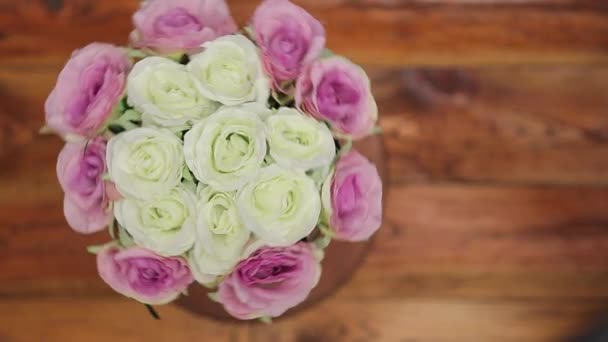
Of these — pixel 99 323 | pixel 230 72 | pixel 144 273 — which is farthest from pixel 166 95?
pixel 99 323

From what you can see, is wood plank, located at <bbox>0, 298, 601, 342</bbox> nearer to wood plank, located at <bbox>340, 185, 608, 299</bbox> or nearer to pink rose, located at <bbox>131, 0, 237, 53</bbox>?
wood plank, located at <bbox>340, 185, 608, 299</bbox>

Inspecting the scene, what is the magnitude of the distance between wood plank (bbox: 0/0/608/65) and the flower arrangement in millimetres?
457

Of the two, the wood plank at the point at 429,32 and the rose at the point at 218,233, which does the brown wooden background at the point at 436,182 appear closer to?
the wood plank at the point at 429,32

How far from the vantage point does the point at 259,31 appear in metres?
0.70

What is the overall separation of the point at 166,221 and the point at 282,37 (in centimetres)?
21

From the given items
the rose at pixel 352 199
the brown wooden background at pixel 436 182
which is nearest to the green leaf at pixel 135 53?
the rose at pixel 352 199

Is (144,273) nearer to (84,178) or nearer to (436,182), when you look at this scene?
(84,178)

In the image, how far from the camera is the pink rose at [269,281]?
68 cm

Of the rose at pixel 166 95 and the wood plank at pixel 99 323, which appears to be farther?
the wood plank at pixel 99 323

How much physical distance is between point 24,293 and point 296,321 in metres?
0.42

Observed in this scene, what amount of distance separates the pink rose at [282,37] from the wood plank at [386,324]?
0.50m

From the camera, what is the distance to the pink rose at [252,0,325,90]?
0.70 m

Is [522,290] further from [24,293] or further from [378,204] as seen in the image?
[24,293]

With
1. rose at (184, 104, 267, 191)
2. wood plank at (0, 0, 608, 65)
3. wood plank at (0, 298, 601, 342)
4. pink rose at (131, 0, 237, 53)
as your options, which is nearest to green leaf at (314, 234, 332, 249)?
rose at (184, 104, 267, 191)
